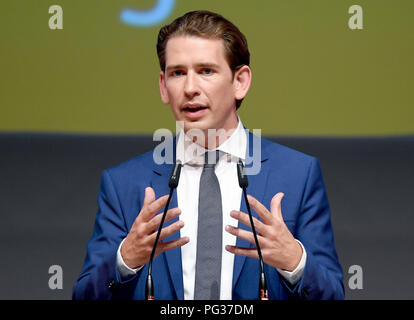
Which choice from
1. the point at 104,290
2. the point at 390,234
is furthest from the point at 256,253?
the point at 390,234

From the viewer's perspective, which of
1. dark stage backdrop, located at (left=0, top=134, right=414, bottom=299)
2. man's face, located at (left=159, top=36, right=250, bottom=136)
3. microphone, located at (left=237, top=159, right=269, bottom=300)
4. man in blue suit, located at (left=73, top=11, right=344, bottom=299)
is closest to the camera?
microphone, located at (left=237, top=159, right=269, bottom=300)

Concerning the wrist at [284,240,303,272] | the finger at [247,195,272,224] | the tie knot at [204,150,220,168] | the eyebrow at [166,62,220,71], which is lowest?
the wrist at [284,240,303,272]

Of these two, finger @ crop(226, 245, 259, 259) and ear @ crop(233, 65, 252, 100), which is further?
ear @ crop(233, 65, 252, 100)

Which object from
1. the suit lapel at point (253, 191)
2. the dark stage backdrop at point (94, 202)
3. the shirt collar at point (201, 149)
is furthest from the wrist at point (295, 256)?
the dark stage backdrop at point (94, 202)

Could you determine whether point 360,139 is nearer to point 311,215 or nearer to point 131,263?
point 311,215

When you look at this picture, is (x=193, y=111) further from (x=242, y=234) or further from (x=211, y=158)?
A: (x=242, y=234)

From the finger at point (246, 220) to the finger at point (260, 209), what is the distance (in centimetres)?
2

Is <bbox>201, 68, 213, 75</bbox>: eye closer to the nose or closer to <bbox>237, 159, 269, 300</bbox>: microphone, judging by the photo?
the nose

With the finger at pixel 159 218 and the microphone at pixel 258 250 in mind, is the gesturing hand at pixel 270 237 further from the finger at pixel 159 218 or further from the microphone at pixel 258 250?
the finger at pixel 159 218

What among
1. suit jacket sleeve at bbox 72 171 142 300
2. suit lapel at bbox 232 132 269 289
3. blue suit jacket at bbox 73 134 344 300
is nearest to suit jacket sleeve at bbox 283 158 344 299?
blue suit jacket at bbox 73 134 344 300

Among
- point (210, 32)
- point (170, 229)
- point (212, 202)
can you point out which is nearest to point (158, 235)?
point (170, 229)

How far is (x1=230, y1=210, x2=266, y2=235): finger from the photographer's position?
1912 millimetres

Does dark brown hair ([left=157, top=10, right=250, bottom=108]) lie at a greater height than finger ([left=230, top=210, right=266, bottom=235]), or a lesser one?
greater

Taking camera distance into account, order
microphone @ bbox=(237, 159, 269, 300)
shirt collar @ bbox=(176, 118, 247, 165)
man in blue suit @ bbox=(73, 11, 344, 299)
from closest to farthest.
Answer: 1. microphone @ bbox=(237, 159, 269, 300)
2. man in blue suit @ bbox=(73, 11, 344, 299)
3. shirt collar @ bbox=(176, 118, 247, 165)
